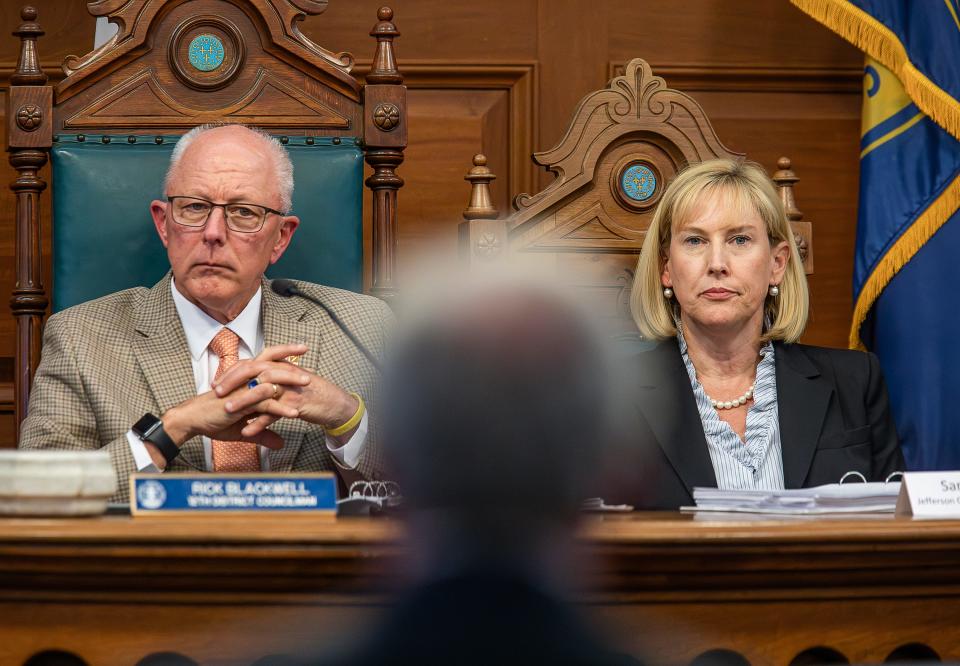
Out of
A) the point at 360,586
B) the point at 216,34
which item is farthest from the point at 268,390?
the point at 216,34

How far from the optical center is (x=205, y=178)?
216 centimetres

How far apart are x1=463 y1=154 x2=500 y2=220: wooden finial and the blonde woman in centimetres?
35

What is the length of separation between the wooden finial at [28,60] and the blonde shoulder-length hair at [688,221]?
4.01 ft

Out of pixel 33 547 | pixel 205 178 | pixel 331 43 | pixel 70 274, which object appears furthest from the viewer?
pixel 331 43

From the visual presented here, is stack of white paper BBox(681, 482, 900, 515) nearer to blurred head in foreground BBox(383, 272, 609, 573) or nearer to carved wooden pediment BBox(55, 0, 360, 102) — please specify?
blurred head in foreground BBox(383, 272, 609, 573)

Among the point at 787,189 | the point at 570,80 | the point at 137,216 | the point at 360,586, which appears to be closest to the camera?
the point at 360,586

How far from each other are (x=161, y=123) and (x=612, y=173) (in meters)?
0.92

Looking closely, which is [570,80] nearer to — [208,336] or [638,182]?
[638,182]

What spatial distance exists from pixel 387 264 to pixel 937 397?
4.11 feet

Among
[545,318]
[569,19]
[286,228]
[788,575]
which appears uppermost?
[569,19]

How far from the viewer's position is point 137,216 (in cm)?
234

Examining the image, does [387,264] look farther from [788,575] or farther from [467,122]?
[788,575]

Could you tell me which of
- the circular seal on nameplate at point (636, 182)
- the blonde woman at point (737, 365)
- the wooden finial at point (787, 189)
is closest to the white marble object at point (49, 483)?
the blonde woman at point (737, 365)

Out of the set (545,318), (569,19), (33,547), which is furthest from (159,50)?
(545,318)
